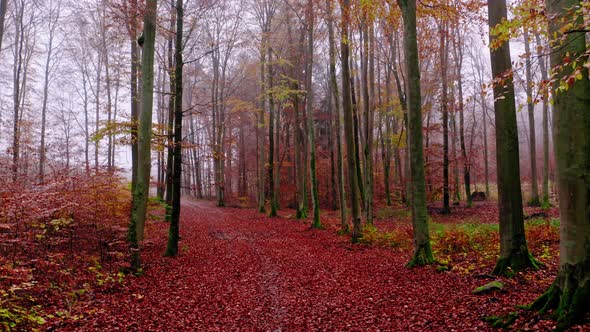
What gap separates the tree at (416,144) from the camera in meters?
8.12

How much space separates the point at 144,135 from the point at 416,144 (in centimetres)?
674

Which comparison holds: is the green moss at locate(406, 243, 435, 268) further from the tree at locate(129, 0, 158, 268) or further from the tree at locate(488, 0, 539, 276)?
the tree at locate(129, 0, 158, 268)

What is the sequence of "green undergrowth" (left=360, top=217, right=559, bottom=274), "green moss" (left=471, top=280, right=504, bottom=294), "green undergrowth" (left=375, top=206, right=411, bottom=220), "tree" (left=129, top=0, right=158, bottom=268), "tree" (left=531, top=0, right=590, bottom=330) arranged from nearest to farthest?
"tree" (left=531, top=0, right=590, bottom=330) → "green moss" (left=471, top=280, right=504, bottom=294) → "green undergrowth" (left=360, top=217, right=559, bottom=274) → "tree" (left=129, top=0, right=158, bottom=268) → "green undergrowth" (left=375, top=206, right=411, bottom=220)

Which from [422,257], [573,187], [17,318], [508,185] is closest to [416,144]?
[508,185]

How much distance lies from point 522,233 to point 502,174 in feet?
3.71

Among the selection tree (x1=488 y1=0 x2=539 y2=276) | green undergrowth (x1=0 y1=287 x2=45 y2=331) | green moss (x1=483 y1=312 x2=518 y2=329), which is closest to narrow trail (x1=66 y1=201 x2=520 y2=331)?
green moss (x1=483 y1=312 x2=518 y2=329)

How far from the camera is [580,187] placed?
392 cm

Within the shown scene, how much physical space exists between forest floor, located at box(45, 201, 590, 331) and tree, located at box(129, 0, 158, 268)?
45.2 inches

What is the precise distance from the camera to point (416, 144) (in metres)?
8.23

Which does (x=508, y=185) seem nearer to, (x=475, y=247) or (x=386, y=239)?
(x=475, y=247)

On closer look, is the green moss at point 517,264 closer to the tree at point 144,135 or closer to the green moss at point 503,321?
the green moss at point 503,321

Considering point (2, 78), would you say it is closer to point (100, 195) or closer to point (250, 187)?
point (100, 195)

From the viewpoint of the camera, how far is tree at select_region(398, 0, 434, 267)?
8117mm

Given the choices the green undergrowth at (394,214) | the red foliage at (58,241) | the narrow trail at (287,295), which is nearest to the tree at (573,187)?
the narrow trail at (287,295)
